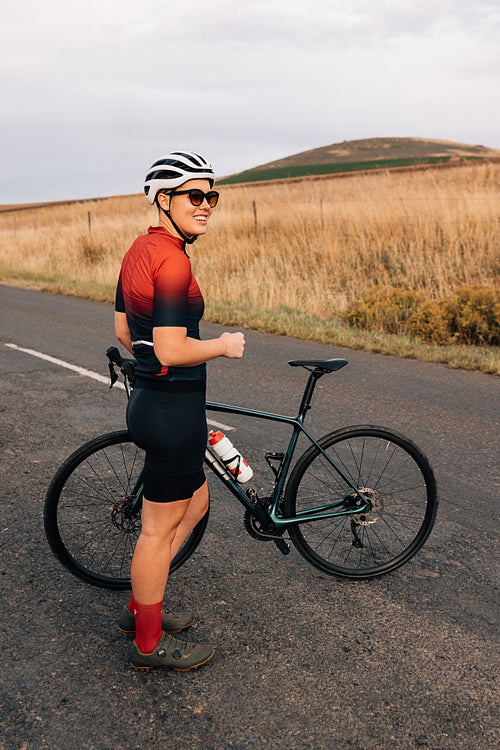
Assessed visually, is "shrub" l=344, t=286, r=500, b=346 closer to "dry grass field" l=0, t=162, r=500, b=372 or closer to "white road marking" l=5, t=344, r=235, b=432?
"dry grass field" l=0, t=162, r=500, b=372

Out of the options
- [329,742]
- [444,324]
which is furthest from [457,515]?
[444,324]

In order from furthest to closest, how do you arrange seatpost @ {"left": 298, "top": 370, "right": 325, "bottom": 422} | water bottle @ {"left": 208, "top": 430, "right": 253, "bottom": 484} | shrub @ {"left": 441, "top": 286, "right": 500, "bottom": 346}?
shrub @ {"left": 441, "top": 286, "right": 500, "bottom": 346}
seatpost @ {"left": 298, "top": 370, "right": 325, "bottom": 422}
water bottle @ {"left": 208, "top": 430, "right": 253, "bottom": 484}

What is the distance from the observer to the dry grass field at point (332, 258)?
39.0ft

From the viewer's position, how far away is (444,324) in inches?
376

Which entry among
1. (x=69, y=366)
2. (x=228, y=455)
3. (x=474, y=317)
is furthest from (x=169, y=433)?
(x=474, y=317)

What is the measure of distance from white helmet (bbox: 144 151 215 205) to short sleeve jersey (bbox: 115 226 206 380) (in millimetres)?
163

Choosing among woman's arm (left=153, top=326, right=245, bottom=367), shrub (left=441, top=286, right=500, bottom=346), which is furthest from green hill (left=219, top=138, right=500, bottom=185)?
woman's arm (left=153, top=326, right=245, bottom=367)

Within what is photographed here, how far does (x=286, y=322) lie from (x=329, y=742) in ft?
28.6

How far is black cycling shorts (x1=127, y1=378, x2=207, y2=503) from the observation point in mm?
2389

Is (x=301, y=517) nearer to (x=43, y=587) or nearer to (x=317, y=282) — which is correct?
(x=43, y=587)

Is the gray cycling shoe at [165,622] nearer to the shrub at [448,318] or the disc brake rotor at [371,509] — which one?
the disc brake rotor at [371,509]

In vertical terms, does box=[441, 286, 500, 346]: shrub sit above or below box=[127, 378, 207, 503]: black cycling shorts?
below

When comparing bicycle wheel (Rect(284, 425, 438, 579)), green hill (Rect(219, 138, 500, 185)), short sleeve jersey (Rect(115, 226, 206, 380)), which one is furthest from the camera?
green hill (Rect(219, 138, 500, 185))

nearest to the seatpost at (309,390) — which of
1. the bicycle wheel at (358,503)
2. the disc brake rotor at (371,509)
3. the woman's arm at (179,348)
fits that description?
the bicycle wheel at (358,503)
